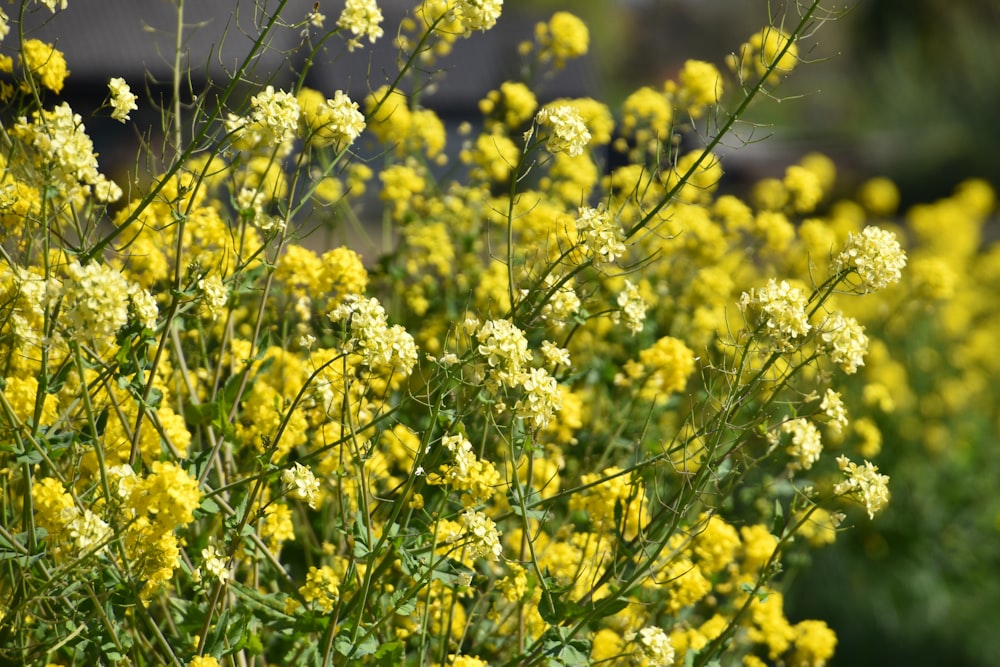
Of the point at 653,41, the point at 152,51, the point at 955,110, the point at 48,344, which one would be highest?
the point at 653,41

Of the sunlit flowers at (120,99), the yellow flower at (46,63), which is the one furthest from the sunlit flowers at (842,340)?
the yellow flower at (46,63)

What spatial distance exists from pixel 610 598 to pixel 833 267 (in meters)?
0.61

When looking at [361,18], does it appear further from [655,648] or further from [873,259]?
[655,648]

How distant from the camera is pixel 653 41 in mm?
48156

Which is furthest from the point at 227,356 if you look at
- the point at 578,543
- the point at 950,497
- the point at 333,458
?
the point at 950,497

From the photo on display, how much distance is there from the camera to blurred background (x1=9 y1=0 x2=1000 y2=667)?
183 inches

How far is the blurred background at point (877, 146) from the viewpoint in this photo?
4.64 metres

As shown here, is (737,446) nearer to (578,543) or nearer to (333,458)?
(578,543)

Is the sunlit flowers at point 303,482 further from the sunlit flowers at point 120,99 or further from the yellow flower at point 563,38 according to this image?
the yellow flower at point 563,38

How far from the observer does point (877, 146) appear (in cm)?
2159

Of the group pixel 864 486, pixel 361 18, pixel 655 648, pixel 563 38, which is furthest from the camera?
pixel 563 38

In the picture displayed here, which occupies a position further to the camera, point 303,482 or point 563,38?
point 563,38

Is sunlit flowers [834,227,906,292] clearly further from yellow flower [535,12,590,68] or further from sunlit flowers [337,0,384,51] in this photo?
yellow flower [535,12,590,68]

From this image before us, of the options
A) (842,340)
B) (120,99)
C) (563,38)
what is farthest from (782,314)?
(563,38)
